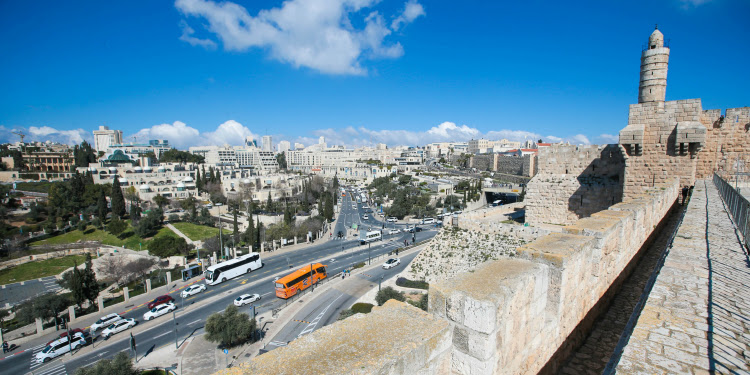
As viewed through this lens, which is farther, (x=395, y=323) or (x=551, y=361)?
(x=551, y=361)

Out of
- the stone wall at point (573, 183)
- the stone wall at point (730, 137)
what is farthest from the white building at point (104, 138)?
the stone wall at point (730, 137)

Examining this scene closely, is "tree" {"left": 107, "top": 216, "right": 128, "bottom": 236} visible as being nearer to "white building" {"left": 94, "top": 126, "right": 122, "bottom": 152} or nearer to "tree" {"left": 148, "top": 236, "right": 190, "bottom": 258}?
"tree" {"left": 148, "top": 236, "right": 190, "bottom": 258}

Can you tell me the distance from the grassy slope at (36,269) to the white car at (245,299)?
21.8 metres

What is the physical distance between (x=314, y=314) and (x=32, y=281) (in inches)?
1092

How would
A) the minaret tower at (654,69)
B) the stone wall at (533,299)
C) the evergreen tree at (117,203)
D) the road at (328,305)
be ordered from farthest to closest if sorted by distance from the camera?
the evergreen tree at (117,203) → the road at (328,305) → the minaret tower at (654,69) → the stone wall at (533,299)

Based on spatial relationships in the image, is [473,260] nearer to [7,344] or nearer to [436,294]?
[436,294]

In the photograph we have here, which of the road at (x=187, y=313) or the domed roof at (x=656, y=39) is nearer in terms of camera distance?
the domed roof at (x=656, y=39)

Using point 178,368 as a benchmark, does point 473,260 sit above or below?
above

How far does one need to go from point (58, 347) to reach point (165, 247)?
16.9 meters

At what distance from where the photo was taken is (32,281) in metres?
27.8

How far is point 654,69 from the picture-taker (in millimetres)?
11438

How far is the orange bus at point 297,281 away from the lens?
2066 cm

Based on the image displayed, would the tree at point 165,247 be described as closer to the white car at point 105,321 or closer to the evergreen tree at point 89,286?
the evergreen tree at point 89,286

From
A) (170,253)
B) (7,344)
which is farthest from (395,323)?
(170,253)
